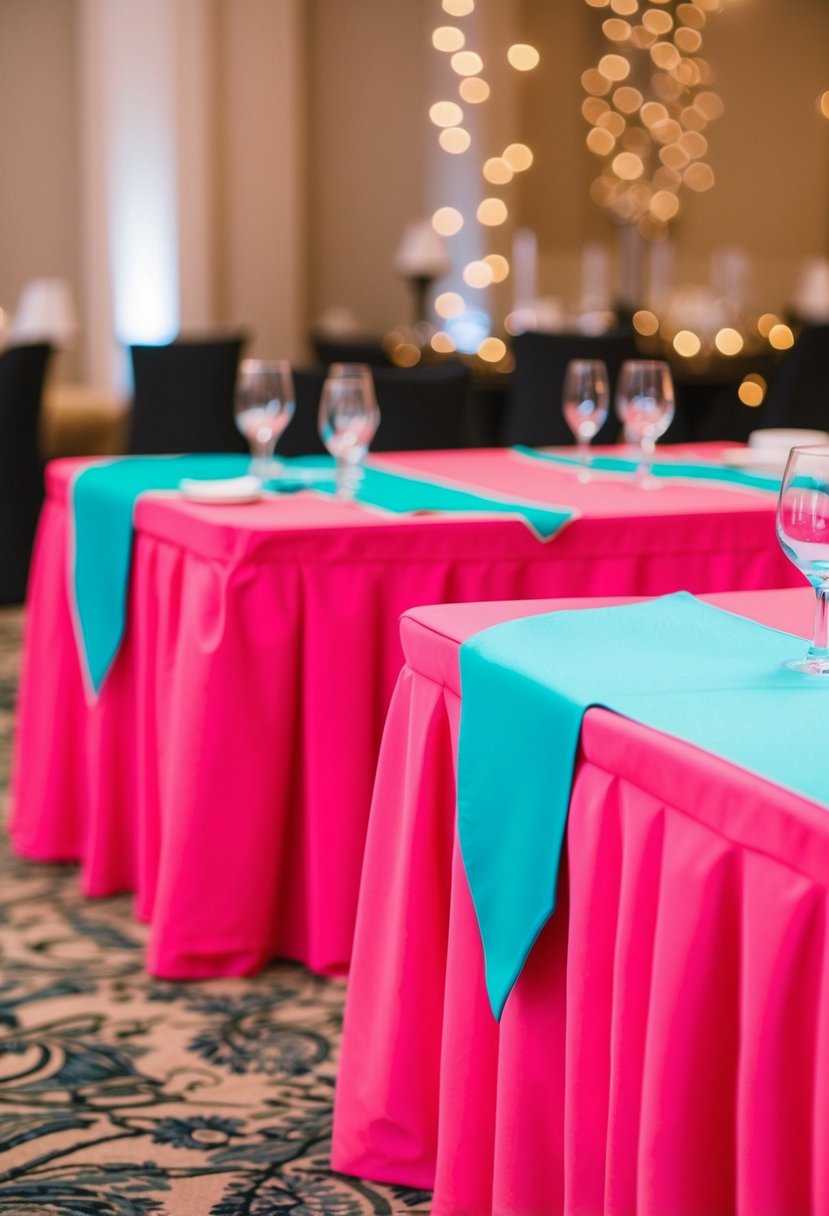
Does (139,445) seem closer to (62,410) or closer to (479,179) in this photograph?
(62,410)

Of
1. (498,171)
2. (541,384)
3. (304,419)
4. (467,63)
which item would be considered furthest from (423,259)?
(304,419)

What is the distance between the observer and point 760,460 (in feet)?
10.6

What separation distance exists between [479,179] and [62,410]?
2.91 metres

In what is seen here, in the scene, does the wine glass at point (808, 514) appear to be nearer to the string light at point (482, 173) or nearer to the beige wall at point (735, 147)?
the string light at point (482, 173)

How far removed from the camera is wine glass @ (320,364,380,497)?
9.14 feet

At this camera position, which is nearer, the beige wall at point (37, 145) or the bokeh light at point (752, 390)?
the bokeh light at point (752, 390)

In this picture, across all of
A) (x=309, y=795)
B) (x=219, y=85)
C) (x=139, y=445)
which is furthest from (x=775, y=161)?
(x=309, y=795)

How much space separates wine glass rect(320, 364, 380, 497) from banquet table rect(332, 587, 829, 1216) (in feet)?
3.51

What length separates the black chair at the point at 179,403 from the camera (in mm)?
4754

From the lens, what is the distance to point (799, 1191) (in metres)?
1.18

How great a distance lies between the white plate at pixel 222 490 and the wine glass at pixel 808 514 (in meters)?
1.37

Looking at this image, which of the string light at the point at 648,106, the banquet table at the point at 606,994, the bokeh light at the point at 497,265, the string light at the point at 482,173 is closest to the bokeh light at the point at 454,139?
the string light at the point at 482,173
